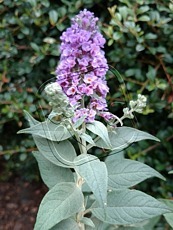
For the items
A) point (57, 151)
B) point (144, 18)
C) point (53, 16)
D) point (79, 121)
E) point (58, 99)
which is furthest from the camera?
point (53, 16)

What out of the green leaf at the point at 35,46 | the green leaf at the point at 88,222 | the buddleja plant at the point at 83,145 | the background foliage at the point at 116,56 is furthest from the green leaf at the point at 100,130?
the green leaf at the point at 35,46

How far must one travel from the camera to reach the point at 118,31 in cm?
170

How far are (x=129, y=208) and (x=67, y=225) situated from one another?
158 millimetres

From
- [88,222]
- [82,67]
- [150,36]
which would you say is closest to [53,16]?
[150,36]

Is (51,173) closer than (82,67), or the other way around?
(82,67)

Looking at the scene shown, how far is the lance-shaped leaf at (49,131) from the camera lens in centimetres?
92

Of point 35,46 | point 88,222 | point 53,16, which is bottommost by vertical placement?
point 88,222

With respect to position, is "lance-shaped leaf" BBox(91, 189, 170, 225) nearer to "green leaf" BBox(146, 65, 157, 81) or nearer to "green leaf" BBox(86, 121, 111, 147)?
"green leaf" BBox(86, 121, 111, 147)

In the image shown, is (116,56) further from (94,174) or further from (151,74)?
(94,174)

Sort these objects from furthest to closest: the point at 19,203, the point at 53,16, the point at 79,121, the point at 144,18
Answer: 1. the point at 19,203
2. the point at 53,16
3. the point at 144,18
4. the point at 79,121

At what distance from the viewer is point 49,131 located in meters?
0.93

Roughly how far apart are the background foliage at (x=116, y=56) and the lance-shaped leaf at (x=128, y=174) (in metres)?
0.72

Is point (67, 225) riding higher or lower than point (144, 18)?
lower

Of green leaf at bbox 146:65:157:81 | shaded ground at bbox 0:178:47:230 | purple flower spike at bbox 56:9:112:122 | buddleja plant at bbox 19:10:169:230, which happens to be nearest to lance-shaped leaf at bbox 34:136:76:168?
buddleja plant at bbox 19:10:169:230
